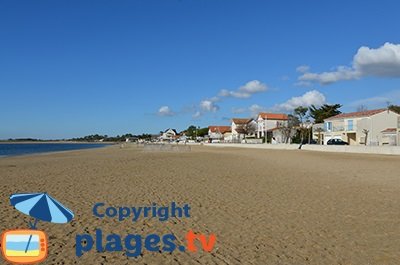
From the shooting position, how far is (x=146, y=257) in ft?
15.3

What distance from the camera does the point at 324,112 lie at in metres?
71.3

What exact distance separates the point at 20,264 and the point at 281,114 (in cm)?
9064

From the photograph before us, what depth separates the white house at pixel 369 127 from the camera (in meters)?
45.2

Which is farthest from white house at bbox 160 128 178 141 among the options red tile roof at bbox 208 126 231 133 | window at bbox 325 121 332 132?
window at bbox 325 121 332 132

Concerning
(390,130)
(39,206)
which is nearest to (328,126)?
(390,130)

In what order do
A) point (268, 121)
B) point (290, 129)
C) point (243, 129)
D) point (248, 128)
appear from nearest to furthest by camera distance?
1. point (290, 129)
2. point (268, 121)
3. point (248, 128)
4. point (243, 129)

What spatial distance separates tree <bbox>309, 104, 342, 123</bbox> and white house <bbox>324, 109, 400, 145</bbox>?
18.3 m

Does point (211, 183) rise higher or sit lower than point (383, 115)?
lower

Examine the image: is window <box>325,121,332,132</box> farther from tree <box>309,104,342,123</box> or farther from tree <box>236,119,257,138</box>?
tree <box>236,119,257,138</box>

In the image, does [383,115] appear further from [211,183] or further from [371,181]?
[211,183]

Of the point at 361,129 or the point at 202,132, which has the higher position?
the point at 202,132

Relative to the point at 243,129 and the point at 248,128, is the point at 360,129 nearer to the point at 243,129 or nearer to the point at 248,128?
the point at 248,128

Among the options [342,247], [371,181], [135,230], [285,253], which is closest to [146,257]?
[135,230]

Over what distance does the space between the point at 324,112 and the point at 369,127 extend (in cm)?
2456
